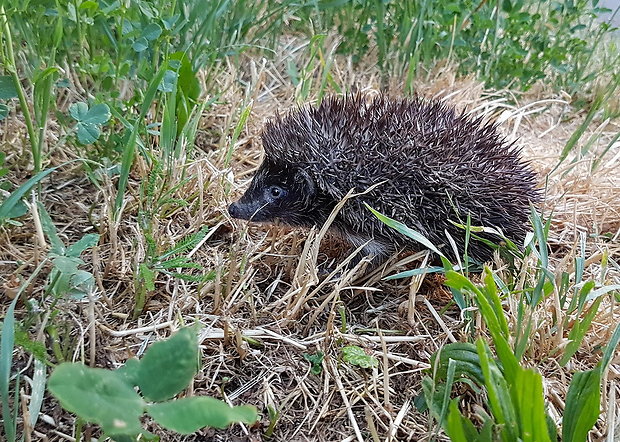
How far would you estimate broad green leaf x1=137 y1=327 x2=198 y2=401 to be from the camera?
125 cm

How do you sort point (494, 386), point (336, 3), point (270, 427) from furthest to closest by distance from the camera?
point (336, 3)
point (270, 427)
point (494, 386)

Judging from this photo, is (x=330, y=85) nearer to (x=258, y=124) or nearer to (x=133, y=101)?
(x=258, y=124)

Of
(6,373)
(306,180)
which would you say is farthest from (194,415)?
(306,180)

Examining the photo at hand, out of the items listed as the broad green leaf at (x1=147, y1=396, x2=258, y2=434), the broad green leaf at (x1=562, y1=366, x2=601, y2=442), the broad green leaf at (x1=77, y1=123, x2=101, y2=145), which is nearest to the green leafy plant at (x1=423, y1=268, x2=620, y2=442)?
the broad green leaf at (x1=562, y1=366, x2=601, y2=442)

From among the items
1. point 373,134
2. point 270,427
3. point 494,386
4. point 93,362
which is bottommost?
point 270,427

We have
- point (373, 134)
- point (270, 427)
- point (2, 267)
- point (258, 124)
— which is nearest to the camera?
point (270, 427)

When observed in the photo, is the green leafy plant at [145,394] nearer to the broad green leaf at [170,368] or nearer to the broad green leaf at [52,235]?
the broad green leaf at [170,368]

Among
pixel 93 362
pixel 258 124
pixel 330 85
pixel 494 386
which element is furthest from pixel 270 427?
pixel 330 85

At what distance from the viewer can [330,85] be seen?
4.15 metres

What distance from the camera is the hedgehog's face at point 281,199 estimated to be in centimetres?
268

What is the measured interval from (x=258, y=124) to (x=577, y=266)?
2.23 m

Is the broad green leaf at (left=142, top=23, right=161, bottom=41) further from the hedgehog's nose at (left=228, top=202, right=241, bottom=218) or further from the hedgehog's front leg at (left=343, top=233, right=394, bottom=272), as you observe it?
the hedgehog's front leg at (left=343, top=233, right=394, bottom=272)

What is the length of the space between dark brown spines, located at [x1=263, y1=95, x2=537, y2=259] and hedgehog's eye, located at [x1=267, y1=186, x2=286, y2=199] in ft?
0.42

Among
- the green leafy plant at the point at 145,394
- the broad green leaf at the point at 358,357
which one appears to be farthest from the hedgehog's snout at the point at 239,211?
the green leafy plant at the point at 145,394
